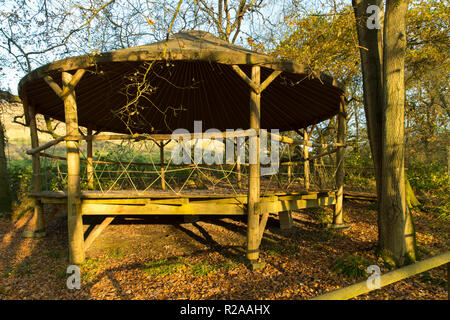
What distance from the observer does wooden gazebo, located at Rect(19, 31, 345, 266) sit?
4.61 meters

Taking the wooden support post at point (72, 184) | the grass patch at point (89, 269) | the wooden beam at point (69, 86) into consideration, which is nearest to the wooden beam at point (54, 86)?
the wooden beam at point (69, 86)

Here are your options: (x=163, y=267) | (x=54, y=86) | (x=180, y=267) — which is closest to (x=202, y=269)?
(x=180, y=267)

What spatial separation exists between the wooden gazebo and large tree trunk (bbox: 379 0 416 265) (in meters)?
1.21

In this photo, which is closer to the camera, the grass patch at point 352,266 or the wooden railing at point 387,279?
the wooden railing at point 387,279

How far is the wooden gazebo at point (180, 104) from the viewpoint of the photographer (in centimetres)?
461

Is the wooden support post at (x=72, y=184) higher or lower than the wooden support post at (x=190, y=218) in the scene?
higher

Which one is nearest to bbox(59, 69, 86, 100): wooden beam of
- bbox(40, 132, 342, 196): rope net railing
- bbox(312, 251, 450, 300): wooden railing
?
bbox(40, 132, 342, 196): rope net railing

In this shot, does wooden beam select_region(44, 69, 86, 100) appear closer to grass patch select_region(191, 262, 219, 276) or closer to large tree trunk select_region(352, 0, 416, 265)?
grass patch select_region(191, 262, 219, 276)

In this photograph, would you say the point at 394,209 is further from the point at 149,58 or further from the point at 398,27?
the point at 149,58

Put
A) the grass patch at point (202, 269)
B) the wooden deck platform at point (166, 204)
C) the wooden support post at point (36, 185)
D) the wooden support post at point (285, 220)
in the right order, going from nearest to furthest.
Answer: the grass patch at point (202, 269) < the wooden deck platform at point (166, 204) < the wooden support post at point (36, 185) < the wooden support post at point (285, 220)

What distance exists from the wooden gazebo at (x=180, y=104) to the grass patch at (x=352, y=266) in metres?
1.43

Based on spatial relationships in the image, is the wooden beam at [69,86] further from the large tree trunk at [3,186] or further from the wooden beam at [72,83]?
the large tree trunk at [3,186]

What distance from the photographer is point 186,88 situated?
25.4 ft
